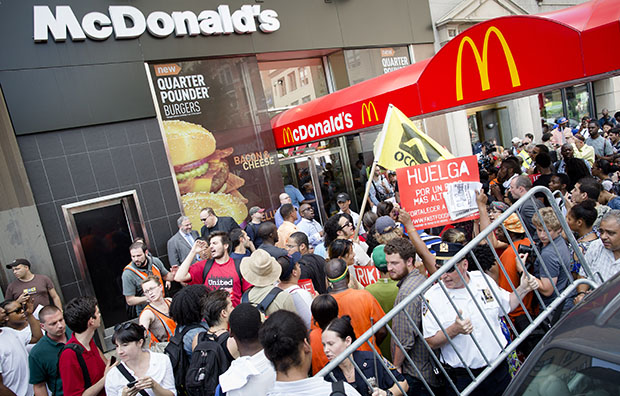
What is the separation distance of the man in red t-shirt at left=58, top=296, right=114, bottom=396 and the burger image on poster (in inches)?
230

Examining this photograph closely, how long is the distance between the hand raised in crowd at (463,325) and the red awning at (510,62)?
3614 mm

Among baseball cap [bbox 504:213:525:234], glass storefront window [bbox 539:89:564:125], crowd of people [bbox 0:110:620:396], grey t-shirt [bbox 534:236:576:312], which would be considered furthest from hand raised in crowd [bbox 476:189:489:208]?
glass storefront window [bbox 539:89:564:125]

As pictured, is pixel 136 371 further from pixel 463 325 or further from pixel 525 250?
pixel 525 250

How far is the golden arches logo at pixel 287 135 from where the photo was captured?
1046cm

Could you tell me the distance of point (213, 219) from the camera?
7969 millimetres

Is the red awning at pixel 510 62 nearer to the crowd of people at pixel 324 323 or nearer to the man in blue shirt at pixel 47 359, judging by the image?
the crowd of people at pixel 324 323

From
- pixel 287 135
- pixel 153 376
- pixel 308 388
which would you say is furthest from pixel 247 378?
pixel 287 135

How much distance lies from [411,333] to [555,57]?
3.98 m

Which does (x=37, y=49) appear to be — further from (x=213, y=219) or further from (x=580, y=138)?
(x=580, y=138)

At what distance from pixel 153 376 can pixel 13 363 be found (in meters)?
1.94

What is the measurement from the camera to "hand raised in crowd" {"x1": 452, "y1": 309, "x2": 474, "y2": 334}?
116 inches

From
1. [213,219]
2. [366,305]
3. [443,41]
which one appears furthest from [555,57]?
[443,41]

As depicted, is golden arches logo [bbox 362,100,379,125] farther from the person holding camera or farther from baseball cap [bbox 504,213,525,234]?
the person holding camera

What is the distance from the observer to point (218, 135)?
10.2 metres
